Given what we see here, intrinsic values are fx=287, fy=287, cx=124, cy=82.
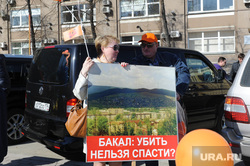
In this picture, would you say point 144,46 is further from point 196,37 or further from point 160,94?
point 196,37

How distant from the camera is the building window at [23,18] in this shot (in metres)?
26.5

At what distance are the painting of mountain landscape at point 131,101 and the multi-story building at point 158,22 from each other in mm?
16975

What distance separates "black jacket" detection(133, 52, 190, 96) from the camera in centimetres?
314

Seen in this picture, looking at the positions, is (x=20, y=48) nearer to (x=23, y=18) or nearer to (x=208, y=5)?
(x=23, y=18)

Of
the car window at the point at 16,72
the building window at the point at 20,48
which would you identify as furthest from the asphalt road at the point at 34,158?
the building window at the point at 20,48

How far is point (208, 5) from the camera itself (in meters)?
21.7

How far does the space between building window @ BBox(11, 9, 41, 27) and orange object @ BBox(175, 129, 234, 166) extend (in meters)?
25.9

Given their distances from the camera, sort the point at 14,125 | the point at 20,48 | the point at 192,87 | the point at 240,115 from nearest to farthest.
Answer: the point at 240,115 → the point at 192,87 → the point at 14,125 → the point at 20,48

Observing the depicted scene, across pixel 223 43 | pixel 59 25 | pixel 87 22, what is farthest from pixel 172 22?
pixel 59 25

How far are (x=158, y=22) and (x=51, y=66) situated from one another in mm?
18790

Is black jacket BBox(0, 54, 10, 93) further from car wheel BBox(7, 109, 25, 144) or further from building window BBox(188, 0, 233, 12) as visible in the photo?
building window BBox(188, 0, 233, 12)

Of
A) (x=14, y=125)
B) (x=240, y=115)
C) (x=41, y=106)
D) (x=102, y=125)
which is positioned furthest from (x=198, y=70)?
(x=14, y=125)

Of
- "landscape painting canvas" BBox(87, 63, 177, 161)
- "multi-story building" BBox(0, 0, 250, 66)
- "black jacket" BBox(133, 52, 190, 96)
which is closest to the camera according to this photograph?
"landscape painting canvas" BBox(87, 63, 177, 161)

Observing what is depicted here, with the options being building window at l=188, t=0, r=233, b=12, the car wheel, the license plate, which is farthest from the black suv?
building window at l=188, t=0, r=233, b=12
